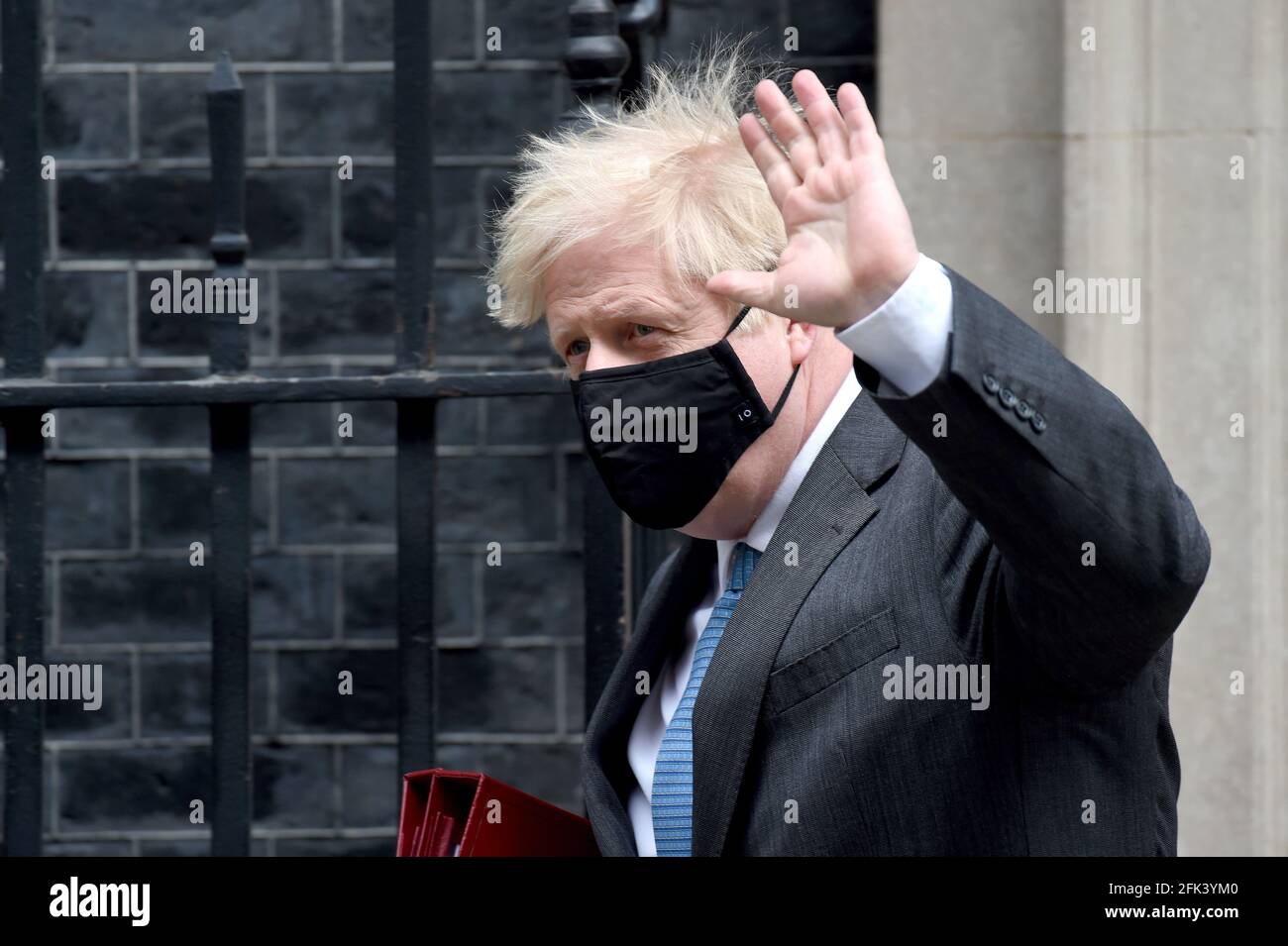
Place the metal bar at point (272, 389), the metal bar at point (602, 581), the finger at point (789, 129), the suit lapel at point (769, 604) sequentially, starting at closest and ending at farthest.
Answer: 1. the finger at point (789, 129)
2. the suit lapel at point (769, 604)
3. the metal bar at point (272, 389)
4. the metal bar at point (602, 581)

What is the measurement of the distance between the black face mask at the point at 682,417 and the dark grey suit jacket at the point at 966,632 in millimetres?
118

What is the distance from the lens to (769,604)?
1851mm

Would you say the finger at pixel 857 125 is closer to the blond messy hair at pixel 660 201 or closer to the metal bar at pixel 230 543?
the blond messy hair at pixel 660 201

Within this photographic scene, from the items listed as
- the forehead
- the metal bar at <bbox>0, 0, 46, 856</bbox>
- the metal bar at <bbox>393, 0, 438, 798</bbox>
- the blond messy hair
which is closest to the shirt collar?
the blond messy hair

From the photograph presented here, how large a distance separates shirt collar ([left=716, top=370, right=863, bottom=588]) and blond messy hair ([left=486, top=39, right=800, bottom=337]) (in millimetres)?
151

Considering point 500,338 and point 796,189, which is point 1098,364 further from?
point 796,189

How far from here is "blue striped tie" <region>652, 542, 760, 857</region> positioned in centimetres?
194

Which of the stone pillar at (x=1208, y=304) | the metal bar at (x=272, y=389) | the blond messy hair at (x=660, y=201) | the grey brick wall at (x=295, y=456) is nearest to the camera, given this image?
the blond messy hair at (x=660, y=201)

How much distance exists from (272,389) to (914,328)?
4.17 feet

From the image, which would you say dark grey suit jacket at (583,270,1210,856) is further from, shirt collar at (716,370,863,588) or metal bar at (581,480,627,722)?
metal bar at (581,480,627,722)

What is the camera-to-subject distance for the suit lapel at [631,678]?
2070 millimetres

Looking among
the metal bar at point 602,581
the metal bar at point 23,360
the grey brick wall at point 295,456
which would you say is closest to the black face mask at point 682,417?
the metal bar at point 602,581

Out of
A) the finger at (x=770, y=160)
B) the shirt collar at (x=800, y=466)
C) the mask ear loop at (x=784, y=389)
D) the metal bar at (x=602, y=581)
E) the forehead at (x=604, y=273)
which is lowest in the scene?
the metal bar at (x=602, y=581)
